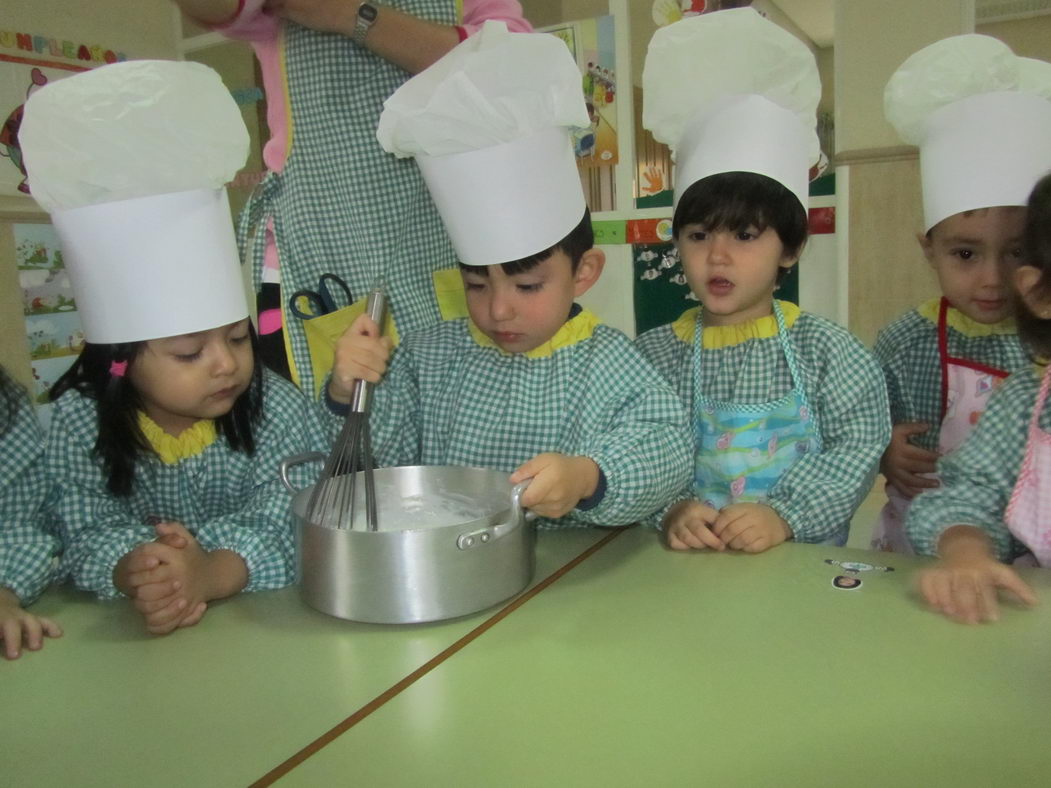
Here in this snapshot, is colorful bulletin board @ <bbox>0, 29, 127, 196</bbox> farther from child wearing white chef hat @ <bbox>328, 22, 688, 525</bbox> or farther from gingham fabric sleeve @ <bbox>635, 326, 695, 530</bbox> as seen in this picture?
gingham fabric sleeve @ <bbox>635, 326, 695, 530</bbox>

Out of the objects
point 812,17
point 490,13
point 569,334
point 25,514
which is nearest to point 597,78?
point 812,17

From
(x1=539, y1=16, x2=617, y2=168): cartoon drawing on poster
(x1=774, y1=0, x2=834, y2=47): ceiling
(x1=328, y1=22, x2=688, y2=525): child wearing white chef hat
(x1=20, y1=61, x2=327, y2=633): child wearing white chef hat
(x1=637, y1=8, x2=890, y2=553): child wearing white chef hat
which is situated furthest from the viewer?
(x1=539, y1=16, x2=617, y2=168): cartoon drawing on poster

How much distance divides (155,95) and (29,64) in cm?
230

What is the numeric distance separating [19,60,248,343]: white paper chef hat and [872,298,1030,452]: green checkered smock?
84cm

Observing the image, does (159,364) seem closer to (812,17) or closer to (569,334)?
(569,334)

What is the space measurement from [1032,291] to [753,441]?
1.04ft

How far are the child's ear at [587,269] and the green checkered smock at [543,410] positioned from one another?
0.13 ft

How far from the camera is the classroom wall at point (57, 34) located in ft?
7.50

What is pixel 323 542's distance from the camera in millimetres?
621

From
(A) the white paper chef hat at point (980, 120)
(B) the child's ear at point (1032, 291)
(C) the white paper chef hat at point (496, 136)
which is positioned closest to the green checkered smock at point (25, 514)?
(C) the white paper chef hat at point (496, 136)

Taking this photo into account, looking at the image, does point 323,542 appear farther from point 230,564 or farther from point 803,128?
point 803,128

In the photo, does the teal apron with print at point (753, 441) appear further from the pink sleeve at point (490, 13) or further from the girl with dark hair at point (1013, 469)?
the pink sleeve at point (490, 13)

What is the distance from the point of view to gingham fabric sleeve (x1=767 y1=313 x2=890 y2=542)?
89cm

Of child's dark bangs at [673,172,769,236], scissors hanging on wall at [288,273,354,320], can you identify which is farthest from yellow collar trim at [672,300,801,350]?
scissors hanging on wall at [288,273,354,320]
